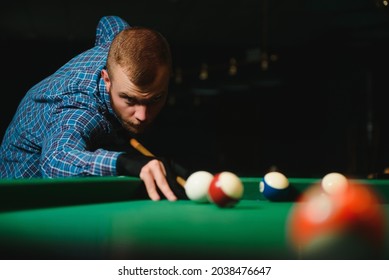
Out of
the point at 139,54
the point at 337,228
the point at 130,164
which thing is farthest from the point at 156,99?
the point at 337,228

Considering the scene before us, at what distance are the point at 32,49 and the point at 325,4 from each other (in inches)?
205

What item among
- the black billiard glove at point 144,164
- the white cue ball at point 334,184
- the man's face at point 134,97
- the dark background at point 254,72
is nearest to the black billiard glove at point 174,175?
the black billiard glove at point 144,164

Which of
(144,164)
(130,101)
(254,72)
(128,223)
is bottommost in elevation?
A: (128,223)

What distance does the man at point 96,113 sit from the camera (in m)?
2.39

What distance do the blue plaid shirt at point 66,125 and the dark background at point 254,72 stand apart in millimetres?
1584

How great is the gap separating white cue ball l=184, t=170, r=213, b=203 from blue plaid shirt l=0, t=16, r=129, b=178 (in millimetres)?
432

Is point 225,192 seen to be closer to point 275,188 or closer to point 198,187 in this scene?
point 198,187

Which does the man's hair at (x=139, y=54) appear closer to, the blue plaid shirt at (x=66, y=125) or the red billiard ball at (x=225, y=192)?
the blue plaid shirt at (x=66, y=125)

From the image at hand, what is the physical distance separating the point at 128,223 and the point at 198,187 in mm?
568

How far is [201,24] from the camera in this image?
8141mm

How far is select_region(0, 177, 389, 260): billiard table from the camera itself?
1.17 meters

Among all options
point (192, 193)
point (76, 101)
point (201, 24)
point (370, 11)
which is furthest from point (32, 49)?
point (192, 193)

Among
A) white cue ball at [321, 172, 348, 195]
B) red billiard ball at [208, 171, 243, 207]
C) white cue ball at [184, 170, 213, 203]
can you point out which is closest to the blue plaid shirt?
white cue ball at [184, 170, 213, 203]

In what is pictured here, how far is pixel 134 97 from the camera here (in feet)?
8.70
